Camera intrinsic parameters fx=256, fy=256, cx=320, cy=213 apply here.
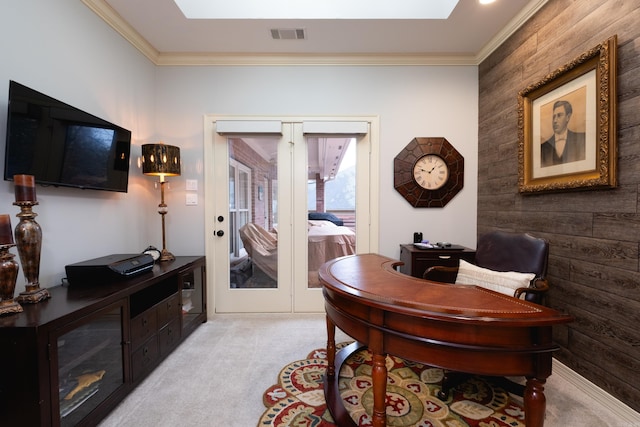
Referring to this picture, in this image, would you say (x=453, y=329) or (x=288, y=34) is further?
(x=288, y=34)

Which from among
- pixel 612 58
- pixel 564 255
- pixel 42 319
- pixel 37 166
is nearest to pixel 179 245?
pixel 37 166

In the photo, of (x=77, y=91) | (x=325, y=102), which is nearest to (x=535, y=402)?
(x=325, y=102)

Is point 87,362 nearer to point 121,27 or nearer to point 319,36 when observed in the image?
point 121,27

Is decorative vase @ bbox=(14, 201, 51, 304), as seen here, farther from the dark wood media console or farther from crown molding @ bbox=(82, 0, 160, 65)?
crown molding @ bbox=(82, 0, 160, 65)

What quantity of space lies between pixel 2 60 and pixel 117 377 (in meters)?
2.09

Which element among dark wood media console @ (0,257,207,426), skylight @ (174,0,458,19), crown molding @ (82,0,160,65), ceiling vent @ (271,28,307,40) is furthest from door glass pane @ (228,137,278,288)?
crown molding @ (82,0,160,65)

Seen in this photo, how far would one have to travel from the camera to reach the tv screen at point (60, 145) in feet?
5.07

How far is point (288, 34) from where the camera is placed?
8.41ft

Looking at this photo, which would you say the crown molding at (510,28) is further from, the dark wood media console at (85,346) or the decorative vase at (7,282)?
the decorative vase at (7,282)

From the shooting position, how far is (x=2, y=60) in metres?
1.55

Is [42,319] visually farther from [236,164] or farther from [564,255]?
[564,255]

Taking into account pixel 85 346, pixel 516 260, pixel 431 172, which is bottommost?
pixel 85 346

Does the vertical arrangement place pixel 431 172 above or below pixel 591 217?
above

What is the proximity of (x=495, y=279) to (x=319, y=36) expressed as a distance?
8.77 ft
